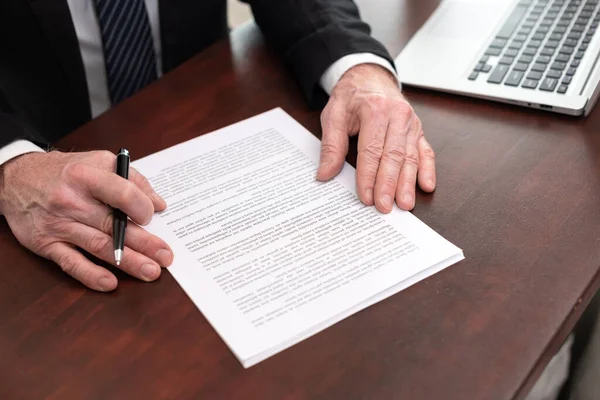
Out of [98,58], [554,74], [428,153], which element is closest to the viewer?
[428,153]

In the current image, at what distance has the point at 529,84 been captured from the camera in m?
1.00

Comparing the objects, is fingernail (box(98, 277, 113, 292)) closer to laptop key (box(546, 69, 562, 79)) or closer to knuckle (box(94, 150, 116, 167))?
knuckle (box(94, 150, 116, 167))

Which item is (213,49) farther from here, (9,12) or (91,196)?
(91,196)

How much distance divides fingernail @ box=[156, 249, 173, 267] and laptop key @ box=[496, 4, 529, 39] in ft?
2.33

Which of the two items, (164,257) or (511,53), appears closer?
(164,257)

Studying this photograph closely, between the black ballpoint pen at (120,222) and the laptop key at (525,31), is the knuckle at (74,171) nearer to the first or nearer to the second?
the black ballpoint pen at (120,222)

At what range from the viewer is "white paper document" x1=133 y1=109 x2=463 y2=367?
0.71 meters

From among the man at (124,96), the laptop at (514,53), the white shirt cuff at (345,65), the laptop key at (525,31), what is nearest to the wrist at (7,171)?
the man at (124,96)

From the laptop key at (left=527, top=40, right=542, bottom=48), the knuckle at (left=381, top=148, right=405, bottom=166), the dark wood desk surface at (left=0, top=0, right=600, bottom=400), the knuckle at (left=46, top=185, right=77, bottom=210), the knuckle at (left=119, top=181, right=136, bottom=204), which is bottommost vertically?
the dark wood desk surface at (left=0, top=0, right=600, bottom=400)

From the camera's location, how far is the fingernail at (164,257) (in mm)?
776

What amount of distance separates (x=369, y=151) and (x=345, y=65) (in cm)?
22

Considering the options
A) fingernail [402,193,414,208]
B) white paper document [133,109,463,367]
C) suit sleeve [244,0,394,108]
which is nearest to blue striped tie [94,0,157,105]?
suit sleeve [244,0,394,108]

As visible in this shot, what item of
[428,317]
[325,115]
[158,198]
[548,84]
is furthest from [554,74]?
[158,198]

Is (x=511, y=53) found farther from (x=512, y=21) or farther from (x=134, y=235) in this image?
(x=134, y=235)
